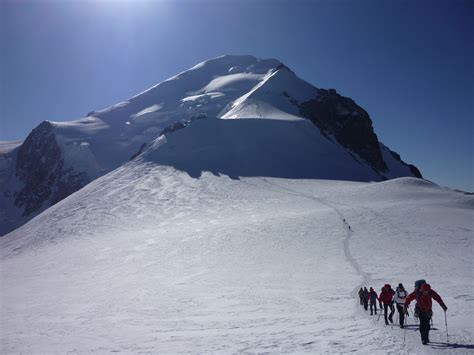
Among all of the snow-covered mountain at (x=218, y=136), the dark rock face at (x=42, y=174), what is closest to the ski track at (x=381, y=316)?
the snow-covered mountain at (x=218, y=136)

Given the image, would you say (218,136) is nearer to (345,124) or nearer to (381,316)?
(345,124)

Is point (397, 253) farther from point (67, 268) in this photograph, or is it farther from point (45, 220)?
point (45, 220)

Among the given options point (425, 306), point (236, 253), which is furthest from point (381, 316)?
point (236, 253)

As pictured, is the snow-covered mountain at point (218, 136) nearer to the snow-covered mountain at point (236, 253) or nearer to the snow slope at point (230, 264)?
the snow-covered mountain at point (236, 253)

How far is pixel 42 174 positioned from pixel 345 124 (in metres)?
101

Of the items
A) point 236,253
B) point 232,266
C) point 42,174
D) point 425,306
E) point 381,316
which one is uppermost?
point 42,174

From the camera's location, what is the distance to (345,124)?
288 feet

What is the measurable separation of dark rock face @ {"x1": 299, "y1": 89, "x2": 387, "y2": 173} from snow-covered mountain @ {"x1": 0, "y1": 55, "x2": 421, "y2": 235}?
345mm

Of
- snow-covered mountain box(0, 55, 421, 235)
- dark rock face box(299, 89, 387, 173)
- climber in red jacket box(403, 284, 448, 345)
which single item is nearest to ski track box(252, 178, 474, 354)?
climber in red jacket box(403, 284, 448, 345)

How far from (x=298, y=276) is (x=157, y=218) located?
19.7 metres

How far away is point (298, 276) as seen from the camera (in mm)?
18734

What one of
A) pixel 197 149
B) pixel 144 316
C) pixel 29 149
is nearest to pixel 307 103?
pixel 197 149

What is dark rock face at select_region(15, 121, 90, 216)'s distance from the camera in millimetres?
114125

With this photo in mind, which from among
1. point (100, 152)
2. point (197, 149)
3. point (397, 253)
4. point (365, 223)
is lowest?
point (397, 253)
